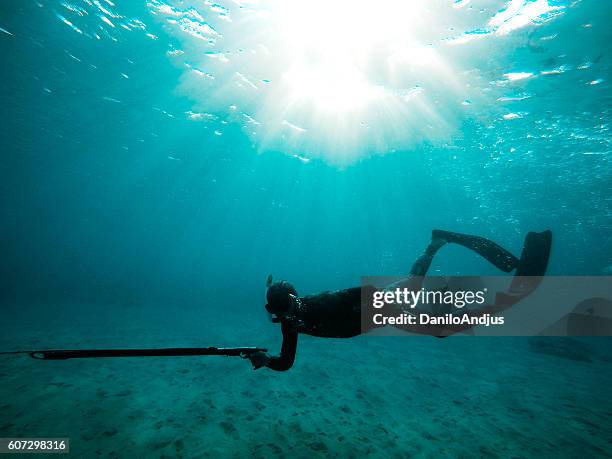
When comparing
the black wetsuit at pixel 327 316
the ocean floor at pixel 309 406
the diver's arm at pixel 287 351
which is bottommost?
the ocean floor at pixel 309 406

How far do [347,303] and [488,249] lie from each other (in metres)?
3.53

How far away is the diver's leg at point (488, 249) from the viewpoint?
5.55 meters

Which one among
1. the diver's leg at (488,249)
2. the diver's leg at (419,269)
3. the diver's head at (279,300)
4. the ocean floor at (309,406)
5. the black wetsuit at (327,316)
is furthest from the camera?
the ocean floor at (309,406)

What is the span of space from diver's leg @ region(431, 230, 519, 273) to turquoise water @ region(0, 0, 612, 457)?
4087mm

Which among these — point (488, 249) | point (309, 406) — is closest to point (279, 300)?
point (488, 249)

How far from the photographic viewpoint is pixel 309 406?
304 inches

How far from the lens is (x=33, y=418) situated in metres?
6.27

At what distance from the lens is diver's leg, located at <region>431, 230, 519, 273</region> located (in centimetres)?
555

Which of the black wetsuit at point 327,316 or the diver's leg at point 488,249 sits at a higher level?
the diver's leg at point 488,249

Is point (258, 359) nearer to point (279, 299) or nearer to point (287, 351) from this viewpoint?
point (287, 351)

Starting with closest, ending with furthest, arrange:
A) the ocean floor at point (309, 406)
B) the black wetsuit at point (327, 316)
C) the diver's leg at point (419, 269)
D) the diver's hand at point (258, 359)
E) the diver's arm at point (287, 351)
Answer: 1. the diver's hand at point (258, 359)
2. the diver's arm at point (287, 351)
3. the black wetsuit at point (327, 316)
4. the diver's leg at point (419, 269)
5. the ocean floor at point (309, 406)

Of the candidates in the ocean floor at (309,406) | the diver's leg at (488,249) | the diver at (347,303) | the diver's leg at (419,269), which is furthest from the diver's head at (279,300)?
the diver's leg at (488,249)

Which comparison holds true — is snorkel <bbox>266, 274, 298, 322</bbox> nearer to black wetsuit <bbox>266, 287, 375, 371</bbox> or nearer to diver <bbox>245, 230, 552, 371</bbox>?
diver <bbox>245, 230, 552, 371</bbox>

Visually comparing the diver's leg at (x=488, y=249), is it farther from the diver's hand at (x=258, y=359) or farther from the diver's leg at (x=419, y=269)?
the diver's hand at (x=258, y=359)
